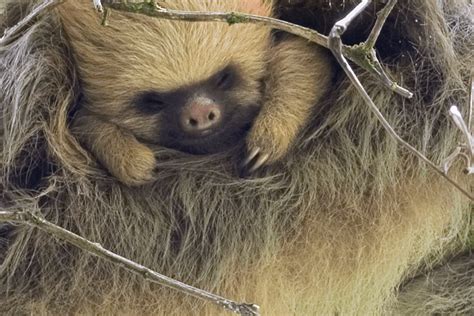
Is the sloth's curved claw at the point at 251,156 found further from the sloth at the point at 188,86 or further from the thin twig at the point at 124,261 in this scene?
the thin twig at the point at 124,261

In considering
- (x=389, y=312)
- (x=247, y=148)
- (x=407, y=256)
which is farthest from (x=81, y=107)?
(x=389, y=312)

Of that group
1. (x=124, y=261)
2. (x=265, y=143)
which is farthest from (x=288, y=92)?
(x=124, y=261)

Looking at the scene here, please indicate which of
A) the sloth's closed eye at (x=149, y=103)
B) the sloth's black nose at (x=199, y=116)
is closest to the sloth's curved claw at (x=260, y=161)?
the sloth's black nose at (x=199, y=116)

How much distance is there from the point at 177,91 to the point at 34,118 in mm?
348

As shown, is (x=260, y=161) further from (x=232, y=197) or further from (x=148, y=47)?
(x=148, y=47)

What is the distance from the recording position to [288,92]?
1778 millimetres

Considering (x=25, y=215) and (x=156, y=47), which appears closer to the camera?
(x=25, y=215)

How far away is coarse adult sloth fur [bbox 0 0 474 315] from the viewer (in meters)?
1.79

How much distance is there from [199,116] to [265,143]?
0.16 metres

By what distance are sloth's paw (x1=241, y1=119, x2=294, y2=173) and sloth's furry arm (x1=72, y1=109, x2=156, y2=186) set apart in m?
0.22

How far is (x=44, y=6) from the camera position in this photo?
3.99 feet

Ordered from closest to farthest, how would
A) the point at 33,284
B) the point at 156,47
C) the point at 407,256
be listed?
the point at 156,47 → the point at 33,284 → the point at 407,256

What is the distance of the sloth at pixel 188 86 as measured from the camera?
5.56 ft

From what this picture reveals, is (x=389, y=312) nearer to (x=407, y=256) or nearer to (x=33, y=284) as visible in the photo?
(x=407, y=256)
